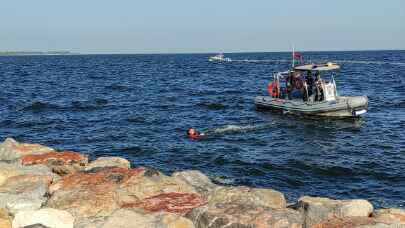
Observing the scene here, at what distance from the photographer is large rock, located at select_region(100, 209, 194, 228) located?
8812 mm

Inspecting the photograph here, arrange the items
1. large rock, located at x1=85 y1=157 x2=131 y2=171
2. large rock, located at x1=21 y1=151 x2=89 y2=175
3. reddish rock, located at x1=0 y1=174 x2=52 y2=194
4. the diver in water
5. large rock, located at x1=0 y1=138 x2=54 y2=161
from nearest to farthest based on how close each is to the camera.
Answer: reddish rock, located at x1=0 y1=174 x2=52 y2=194
large rock, located at x1=21 y1=151 x2=89 y2=175
large rock, located at x1=85 y1=157 x2=131 y2=171
large rock, located at x1=0 y1=138 x2=54 y2=161
the diver in water

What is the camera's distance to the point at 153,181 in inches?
452

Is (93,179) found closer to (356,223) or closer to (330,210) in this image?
(330,210)

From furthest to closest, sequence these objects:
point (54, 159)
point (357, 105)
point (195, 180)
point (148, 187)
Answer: point (357, 105), point (54, 159), point (195, 180), point (148, 187)

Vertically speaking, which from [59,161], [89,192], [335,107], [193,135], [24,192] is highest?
[89,192]

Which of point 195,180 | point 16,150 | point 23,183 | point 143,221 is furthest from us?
point 16,150

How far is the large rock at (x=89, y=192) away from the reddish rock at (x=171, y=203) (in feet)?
1.44

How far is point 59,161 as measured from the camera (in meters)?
14.8

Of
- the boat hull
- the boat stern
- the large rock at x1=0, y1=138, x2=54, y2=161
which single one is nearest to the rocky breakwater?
the large rock at x1=0, y1=138, x2=54, y2=161

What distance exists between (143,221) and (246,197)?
2753 mm

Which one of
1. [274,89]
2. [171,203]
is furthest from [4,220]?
[274,89]

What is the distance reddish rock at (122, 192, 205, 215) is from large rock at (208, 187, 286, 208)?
0.38 metres

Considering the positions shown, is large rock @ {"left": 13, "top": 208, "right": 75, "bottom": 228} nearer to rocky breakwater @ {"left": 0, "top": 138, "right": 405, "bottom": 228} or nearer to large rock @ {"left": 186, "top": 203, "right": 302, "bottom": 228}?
rocky breakwater @ {"left": 0, "top": 138, "right": 405, "bottom": 228}

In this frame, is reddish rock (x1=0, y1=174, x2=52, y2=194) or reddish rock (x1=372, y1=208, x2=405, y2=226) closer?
reddish rock (x1=372, y1=208, x2=405, y2=226)
